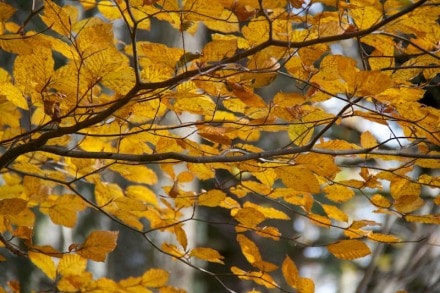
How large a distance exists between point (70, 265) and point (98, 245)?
0.90ft

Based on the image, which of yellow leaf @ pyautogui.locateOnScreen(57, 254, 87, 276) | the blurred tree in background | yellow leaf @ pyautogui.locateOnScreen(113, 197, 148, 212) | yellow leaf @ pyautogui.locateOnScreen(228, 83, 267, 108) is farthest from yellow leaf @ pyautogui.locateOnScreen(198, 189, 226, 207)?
yellow leaf @ pyautogui.locateOnScreen(57, 254, 87, 276)

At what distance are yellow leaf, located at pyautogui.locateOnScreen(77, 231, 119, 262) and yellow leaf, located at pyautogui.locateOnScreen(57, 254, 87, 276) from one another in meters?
0.22

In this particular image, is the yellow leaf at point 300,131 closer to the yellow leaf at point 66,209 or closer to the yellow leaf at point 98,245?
the yellow leaf at point 98,245

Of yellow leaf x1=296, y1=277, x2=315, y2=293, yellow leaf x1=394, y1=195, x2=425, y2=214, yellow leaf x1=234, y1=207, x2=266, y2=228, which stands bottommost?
yellow leaf x1=296, y1=277, x2=315, y2=293

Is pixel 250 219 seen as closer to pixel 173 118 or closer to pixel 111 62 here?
pixel 111 62

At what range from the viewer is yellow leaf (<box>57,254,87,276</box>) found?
4.23 ft

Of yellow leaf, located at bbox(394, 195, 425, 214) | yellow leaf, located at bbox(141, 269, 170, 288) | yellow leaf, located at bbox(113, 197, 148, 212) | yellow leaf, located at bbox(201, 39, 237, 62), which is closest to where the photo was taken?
yellow leaf, located at bbox(201, 39, 237, 62)

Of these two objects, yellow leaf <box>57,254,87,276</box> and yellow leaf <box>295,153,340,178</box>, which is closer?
yellow leaf <box>295,153,340,178</box>

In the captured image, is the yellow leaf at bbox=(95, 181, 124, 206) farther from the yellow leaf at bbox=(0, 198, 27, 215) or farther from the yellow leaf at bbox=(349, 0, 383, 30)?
the yellow leaf at bbox=(349, 0, 383, 30)

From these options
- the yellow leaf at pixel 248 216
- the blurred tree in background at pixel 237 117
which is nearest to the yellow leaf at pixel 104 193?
the blurred tree in background at pixel 237 117

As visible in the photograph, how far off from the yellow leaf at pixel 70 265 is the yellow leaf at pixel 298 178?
0.56m

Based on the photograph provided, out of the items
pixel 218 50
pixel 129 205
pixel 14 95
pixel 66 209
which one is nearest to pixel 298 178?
pixel 218 50

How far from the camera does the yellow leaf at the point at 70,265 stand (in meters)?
1.29

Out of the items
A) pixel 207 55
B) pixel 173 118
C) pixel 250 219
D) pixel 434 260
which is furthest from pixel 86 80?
pixel 173 118
